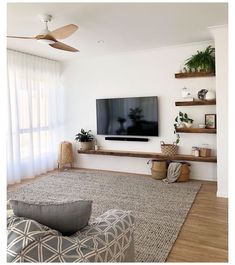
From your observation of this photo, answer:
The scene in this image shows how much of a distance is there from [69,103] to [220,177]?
3.82 metres

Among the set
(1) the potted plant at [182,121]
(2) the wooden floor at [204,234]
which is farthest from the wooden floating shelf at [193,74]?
(2) the wooden floor at [204,234]

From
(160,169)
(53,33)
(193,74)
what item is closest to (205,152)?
(160,169)

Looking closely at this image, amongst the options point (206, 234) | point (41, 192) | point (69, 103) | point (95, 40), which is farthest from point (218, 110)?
point (69, 103)

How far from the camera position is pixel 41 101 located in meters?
5.42

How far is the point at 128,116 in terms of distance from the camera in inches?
203

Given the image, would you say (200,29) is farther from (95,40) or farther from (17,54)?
(17,54)

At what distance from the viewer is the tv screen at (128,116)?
496 cm

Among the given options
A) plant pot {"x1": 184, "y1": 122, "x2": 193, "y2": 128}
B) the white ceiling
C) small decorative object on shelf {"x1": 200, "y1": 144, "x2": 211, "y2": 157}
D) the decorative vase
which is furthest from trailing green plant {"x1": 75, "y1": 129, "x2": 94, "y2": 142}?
small decorative object on shelf {"x1": 200, "y1": 144, "x2": 211, "y2": 157}

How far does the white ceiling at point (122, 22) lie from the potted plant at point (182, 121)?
52.7 inches

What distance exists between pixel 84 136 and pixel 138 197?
2324 millimetres

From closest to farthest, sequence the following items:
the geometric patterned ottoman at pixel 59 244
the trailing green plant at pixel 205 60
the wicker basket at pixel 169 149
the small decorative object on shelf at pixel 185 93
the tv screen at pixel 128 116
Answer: the geometric patterned ottoman at pixel 59 244 < the trailing green plant at pixel 205 60 < the small decorative object on shelf at pixel 185 93 < the wicker basket at pixel 169 149 < the tv screen at pixel 128 116

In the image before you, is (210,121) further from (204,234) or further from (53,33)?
(53,33)

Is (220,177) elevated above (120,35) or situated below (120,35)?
below

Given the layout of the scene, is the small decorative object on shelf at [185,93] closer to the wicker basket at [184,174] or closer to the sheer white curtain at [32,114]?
the wicker basket at [184,174]
